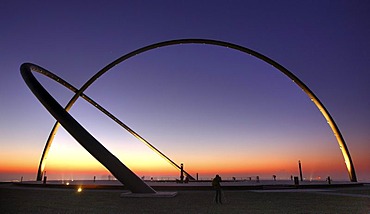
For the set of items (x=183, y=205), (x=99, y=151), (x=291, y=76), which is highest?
(x=291, y=76)

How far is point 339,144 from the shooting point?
1256 inches

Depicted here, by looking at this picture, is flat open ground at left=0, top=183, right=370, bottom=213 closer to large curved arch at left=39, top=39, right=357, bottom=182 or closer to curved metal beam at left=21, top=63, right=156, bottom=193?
curved metal beam at left=21, top=63, right=156, bottom=193

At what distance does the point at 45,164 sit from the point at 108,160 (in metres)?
29.4

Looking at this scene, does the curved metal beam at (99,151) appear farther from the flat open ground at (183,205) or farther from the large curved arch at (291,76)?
the large curved arch at (291,76)

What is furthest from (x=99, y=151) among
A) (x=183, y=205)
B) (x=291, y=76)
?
(x=291, y=76)

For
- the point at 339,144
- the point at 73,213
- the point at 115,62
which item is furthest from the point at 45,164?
the point at 339,144

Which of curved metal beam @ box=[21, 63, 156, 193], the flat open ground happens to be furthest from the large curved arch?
the flat open ground

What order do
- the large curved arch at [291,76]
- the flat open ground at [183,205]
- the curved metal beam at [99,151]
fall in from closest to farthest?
the flat open ground at [183,205] → the curved metal beam at [99,151] → the large curved arch at [291,76]

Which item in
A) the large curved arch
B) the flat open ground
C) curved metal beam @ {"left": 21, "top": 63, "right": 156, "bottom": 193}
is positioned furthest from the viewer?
the large curved arch

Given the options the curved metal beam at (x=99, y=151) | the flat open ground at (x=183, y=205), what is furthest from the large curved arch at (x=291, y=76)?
the flat open ground at (x=183, y=205)

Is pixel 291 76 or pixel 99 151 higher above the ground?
pixel 291 76

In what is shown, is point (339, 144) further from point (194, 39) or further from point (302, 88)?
point (194, 39)

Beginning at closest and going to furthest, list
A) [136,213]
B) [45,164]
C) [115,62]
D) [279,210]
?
[136,213], [279,210], [115,62], [45,164]

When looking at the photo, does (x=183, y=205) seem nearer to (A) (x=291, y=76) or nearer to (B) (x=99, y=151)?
(B) (x=99, y=151)
